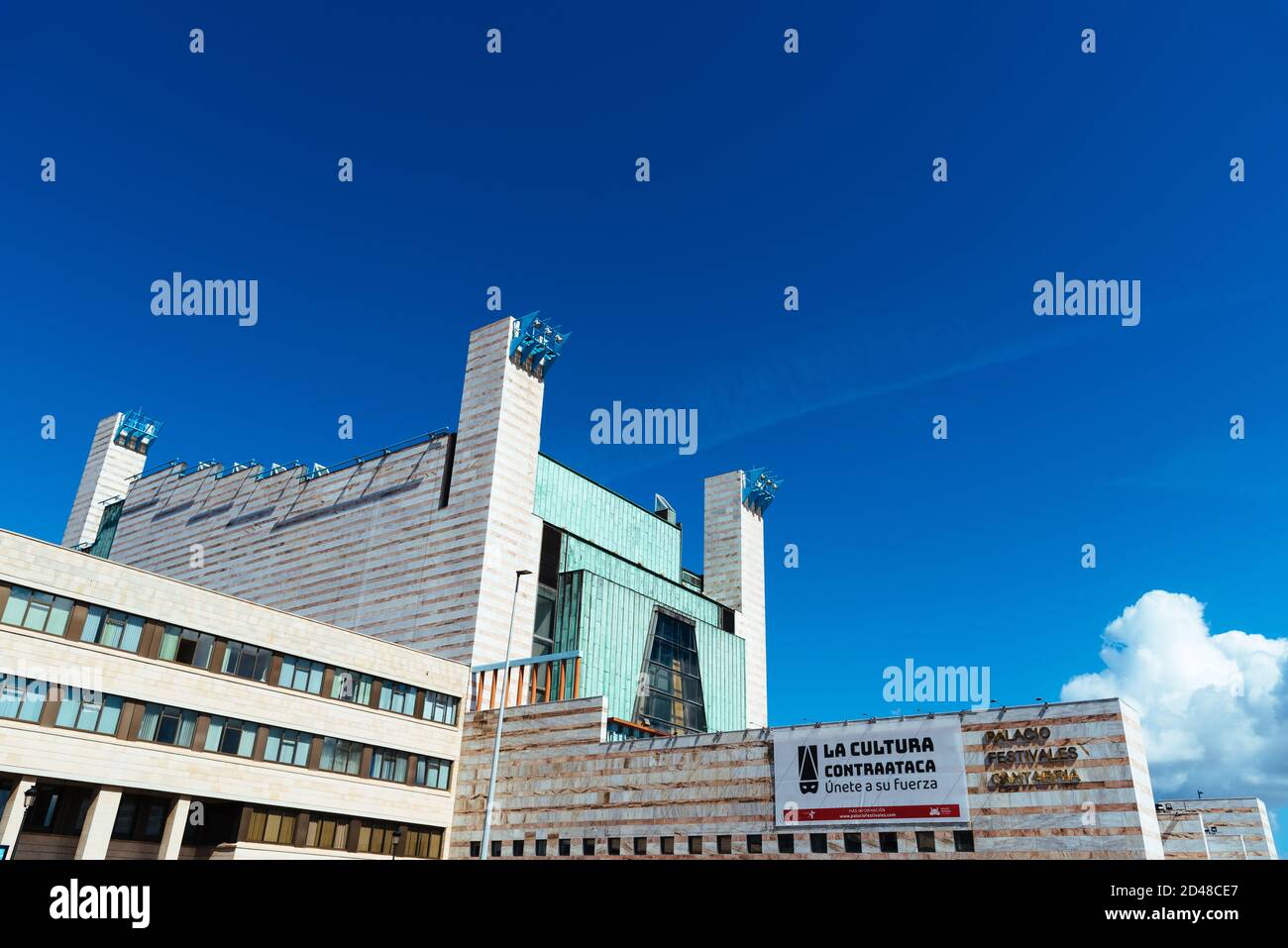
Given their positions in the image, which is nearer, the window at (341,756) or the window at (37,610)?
the window at (37,610)

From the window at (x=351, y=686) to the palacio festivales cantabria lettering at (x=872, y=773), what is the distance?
24820 millimetres

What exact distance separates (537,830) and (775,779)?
14.9 m

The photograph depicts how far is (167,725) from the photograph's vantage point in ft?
141

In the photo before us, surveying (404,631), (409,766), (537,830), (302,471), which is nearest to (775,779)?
(537,830)

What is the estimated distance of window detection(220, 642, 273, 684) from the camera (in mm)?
46438

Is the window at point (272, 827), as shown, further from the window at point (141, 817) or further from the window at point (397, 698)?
the window at point (397, 698)

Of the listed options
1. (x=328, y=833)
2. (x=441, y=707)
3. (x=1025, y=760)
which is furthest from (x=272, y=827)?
(x=1025, y=760)

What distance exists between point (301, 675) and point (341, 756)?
523cm

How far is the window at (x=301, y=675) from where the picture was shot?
160 feet

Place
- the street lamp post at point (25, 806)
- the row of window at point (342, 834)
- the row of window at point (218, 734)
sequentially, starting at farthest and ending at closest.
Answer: the row of window at point (342, 834) → the row of window at point (218, 734) → the street lamp post at point (25, 806)

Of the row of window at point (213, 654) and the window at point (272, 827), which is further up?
the row of window at point (213, 654)

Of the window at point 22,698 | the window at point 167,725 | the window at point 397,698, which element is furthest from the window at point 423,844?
the window at point 22,698

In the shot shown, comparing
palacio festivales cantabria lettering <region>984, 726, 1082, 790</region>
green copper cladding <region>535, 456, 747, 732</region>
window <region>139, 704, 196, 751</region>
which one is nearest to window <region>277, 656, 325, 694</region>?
window <region>139, 704, 196, 751</region>

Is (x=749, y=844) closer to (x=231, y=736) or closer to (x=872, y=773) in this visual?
(x=872, y=773)
